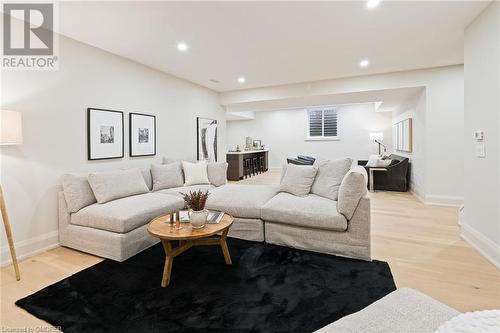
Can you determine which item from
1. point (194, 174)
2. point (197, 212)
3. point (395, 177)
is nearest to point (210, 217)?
point (197, 212)

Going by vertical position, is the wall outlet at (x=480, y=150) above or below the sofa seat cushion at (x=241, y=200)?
above

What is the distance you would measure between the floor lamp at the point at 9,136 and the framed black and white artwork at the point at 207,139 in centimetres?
349

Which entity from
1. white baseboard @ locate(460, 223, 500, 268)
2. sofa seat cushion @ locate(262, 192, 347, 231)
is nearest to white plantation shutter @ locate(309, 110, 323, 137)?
white baseboard @ locate(460, 223, 500, 268)

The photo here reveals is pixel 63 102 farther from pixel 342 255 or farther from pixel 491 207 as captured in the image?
pixel 491 207

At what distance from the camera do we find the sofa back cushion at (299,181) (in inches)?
132

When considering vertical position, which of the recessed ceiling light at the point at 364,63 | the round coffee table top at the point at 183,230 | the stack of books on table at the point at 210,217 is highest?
the recessed ceiling light at the point at 364,63

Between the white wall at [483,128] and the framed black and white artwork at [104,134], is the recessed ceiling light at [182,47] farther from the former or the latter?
the white wall at [483,128]

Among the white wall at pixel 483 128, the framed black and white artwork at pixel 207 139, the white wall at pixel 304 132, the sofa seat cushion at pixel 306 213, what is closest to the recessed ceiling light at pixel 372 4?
the white wall at pixel 483 128

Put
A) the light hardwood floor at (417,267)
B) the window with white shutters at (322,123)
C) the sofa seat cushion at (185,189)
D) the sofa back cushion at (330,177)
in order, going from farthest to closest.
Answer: the window with white shutters at (322,123) → the sofa seat cushion at (185,189) → the sofa back cushion at (330,177) → the light hardwood floor at (417,267)

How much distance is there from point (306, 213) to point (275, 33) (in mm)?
2240

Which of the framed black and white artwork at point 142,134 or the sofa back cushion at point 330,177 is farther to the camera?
the framed black and white artwork at point 142,134

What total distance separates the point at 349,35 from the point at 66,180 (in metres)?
3.90

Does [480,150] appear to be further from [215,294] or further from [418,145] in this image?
[215,294]

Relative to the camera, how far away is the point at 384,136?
9.12 metres
